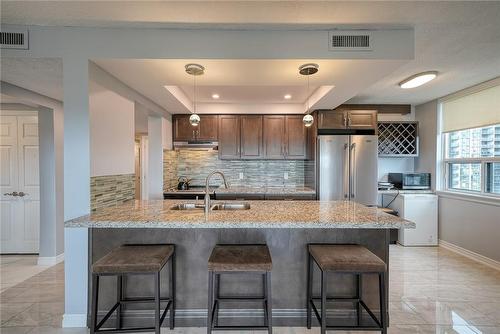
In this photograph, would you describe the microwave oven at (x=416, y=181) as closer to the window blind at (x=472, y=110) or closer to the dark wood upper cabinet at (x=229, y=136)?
the window blind at (x=472, y=110)

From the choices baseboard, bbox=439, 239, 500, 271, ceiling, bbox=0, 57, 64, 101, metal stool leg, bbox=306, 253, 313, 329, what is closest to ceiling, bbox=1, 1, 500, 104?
ceiling, bbox=0, 57, 64, 101

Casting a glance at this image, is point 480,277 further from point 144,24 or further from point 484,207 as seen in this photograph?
point 144,24

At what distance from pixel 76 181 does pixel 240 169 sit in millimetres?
2934

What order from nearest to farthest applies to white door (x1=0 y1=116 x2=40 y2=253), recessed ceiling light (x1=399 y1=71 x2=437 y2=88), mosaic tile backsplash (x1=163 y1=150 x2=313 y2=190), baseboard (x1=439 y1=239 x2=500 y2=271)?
recessed ceiling light (x1=399 y1=71 x2=437 y2=88), baseboard (x1=439 y1=239 x2=500 y2=271), white door (x1=0 y1=116 x2=40 y2=253), mosaic tile backsplash (x1=163 y1=150 x2=313 y2=190)

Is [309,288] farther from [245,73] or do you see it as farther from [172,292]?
[245,73]

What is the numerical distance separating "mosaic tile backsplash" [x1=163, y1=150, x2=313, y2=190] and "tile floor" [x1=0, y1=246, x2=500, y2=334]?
83.3 inches

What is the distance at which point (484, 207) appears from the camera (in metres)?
3.42

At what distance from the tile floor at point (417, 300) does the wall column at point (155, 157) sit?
1.56 metres

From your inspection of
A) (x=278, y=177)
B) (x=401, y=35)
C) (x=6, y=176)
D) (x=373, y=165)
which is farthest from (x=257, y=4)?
(x=6, y=176)

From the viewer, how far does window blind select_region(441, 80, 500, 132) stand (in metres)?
3.33

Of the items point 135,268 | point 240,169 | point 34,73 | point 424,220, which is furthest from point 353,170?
point 34,73

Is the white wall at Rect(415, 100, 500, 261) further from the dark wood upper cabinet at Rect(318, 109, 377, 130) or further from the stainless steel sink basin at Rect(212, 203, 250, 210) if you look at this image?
the stainless steel sink basin at Rect(212, 203, 250, 210)

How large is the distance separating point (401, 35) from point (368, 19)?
1.18 ft

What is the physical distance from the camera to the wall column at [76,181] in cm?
209
